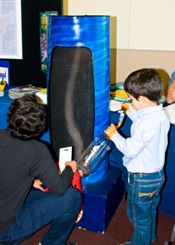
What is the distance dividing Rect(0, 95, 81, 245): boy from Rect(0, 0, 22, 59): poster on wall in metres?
1.36

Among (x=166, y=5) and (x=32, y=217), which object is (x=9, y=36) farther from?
(x=32, y=217)

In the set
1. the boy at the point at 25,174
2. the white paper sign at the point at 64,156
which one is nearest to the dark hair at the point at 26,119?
the boy at the point at 25,174

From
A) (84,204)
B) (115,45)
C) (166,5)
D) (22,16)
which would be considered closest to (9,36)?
(22,16)

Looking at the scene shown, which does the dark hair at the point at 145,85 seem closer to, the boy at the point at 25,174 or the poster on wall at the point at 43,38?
the boy at the point at 25,174

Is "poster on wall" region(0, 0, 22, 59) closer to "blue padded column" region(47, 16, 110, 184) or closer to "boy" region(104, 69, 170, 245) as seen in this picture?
"blue padded column" region(47, 16, 110, 184)

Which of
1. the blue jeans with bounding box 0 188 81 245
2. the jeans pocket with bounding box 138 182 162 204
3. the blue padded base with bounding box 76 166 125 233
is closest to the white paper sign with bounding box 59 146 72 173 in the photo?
the blue jeans with bounding box 0 188 81 245

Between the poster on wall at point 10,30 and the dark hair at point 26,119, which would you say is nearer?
the dark hair at point 26,119

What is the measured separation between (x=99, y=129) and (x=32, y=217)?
558mm

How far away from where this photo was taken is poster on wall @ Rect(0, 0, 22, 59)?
2354mm

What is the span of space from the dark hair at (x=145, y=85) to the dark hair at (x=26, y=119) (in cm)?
41

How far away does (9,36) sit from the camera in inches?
96.4

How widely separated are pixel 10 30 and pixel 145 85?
5.02 feet

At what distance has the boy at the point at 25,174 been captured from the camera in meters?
1.15

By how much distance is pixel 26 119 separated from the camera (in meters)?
1.15
